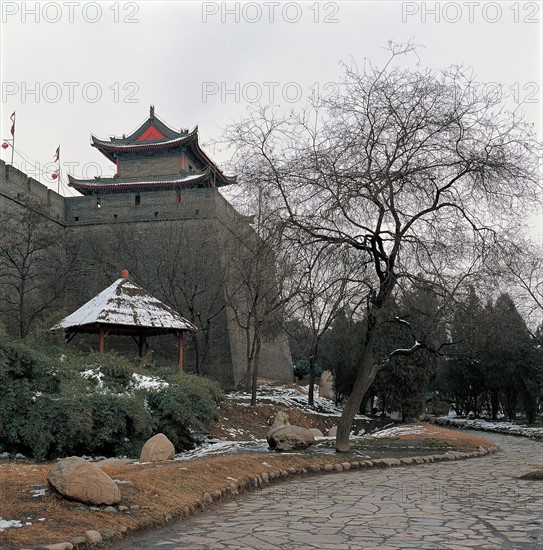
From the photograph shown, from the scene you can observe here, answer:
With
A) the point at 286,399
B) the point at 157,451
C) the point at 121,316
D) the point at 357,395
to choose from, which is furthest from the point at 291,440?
the point at 286,399

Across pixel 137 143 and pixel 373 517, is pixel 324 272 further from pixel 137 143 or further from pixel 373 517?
pixel 137 143

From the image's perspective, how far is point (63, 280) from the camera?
2955 cm

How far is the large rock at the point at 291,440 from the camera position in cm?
1132

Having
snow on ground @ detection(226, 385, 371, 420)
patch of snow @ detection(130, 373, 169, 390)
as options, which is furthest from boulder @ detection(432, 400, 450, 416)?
patch of snow @ detection(130, 373, 169, 390)

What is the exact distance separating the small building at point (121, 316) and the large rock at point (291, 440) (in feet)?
26.0

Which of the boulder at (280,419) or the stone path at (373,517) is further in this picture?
the boulder at (280,419)

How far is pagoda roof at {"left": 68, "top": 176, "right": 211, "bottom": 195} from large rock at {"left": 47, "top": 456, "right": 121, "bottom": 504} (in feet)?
90.5

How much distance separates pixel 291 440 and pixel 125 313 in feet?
29.4

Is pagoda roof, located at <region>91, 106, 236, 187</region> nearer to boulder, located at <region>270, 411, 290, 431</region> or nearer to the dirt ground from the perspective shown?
boulder, located at <region>270, 411, 290, 431</region>

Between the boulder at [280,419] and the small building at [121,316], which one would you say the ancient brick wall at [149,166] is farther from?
the boulder at [280,419]

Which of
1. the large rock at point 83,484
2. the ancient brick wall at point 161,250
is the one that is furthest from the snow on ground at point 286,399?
the large rock at point 83,484

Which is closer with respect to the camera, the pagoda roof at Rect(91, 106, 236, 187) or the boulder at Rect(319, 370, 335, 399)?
the pagoda roof at Rect(91, 106, 236, 187)

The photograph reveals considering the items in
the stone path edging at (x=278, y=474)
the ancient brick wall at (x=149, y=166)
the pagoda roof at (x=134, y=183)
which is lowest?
the stone path edging at (x=278, y=474)

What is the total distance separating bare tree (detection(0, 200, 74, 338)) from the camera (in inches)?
1023
